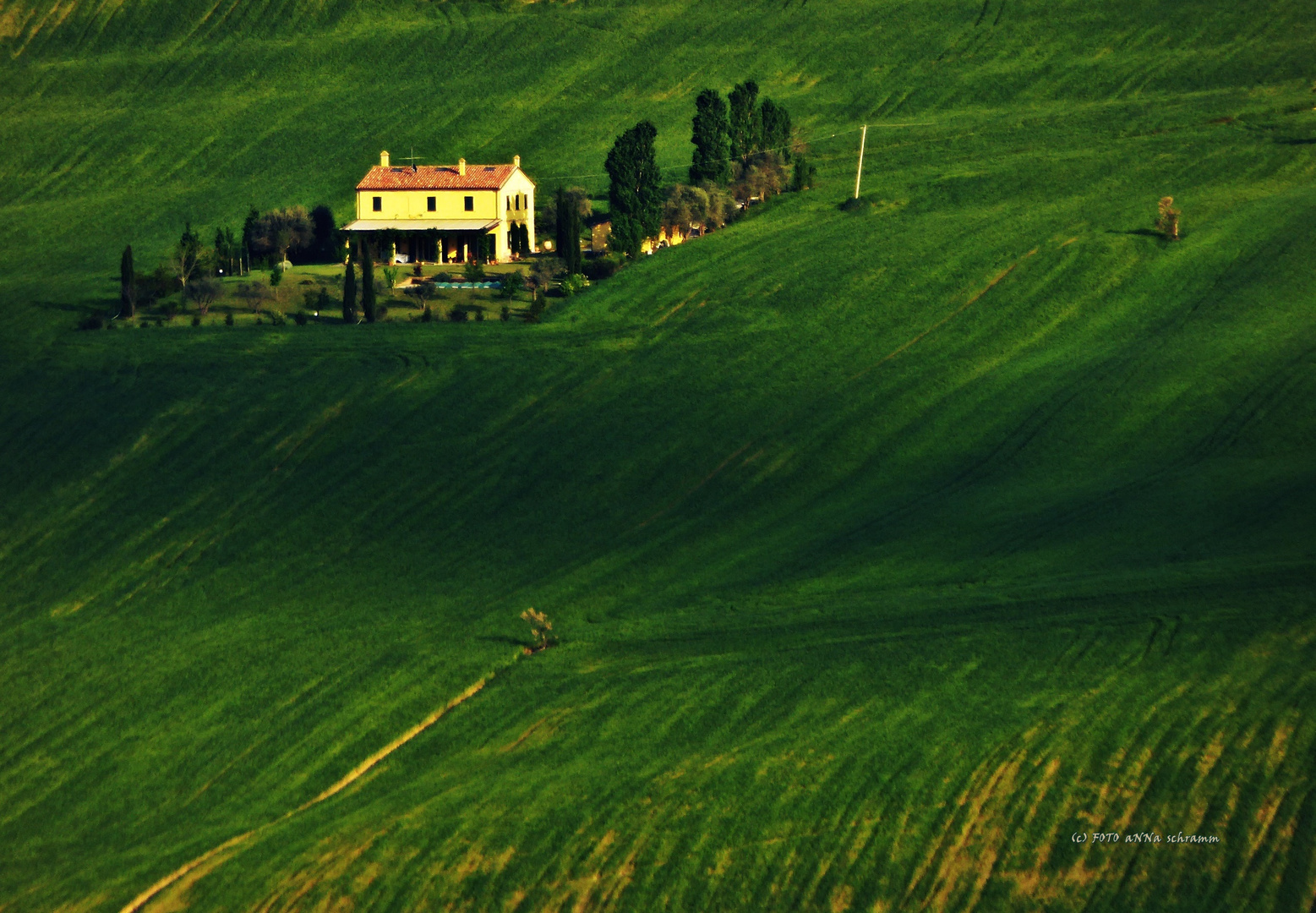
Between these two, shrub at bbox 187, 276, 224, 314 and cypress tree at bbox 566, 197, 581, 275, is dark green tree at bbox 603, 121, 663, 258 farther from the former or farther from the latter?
shrub at bbox 187, 276, 224, 314

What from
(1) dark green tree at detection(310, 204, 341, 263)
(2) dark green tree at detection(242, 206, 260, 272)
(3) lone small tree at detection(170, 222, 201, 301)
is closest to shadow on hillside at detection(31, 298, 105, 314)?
(3) lone small tree at detection(170, 222, 201, 301)

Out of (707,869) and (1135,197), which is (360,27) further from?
(707,869)

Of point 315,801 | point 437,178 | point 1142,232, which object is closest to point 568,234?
point 437,178

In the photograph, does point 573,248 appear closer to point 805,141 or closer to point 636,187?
point 636,187

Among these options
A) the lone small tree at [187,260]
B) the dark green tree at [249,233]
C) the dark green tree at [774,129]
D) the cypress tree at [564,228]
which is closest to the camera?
the cypress tree at [564,228]

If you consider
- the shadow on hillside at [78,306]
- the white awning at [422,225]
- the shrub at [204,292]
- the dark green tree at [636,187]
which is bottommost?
the shadow on hillside at [78,306]

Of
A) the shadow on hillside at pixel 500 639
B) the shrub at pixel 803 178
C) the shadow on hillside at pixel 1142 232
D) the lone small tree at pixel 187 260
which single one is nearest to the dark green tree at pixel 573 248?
the shrub at pixel 803 178

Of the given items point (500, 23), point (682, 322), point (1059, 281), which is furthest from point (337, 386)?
point (500, 23)

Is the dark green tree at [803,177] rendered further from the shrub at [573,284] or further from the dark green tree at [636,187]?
the shrub at [573,284]
